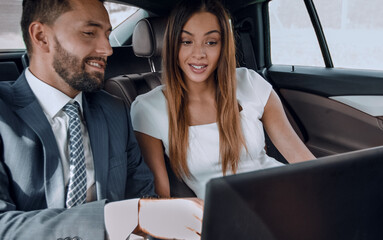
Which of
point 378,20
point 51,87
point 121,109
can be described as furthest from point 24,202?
point 378,20

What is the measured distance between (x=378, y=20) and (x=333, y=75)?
398 mm

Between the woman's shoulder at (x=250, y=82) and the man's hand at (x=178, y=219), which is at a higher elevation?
the woman's shoulder at (x=250, y=82)

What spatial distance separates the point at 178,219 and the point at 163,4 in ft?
5.75

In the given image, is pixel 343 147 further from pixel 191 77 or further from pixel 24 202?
pixel 24 202

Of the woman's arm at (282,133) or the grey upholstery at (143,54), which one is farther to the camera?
the grey upholstery at (143,54)

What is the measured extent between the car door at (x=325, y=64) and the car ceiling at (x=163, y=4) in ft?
0.36

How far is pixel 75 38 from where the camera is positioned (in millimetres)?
1060

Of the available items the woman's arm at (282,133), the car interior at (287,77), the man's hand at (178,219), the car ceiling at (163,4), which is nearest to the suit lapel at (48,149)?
the man's hand at (178,219)

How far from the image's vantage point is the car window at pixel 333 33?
6.45ft

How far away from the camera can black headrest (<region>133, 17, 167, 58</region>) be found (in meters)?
1.81

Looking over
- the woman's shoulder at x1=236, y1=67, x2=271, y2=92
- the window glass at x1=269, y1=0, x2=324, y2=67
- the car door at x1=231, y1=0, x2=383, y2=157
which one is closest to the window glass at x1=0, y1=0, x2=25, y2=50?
the woman's shoulder at x1=236, y1=67, x2=271, y2=92

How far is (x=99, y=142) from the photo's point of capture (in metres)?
1.06

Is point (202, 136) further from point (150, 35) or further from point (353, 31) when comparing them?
point (353, 31)

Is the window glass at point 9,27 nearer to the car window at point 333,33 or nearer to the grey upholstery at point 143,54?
the grey upholstery at point 143,54
